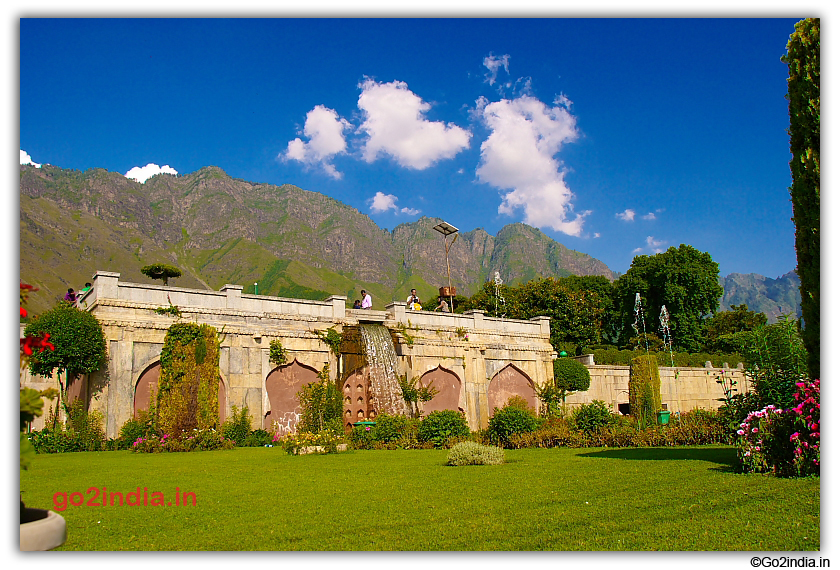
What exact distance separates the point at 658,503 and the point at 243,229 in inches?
7205

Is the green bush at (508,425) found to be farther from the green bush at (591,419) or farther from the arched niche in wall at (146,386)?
the arched niche in wall at (146,386)

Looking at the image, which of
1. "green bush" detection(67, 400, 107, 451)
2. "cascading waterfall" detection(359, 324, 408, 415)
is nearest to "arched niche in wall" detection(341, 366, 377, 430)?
"cascading waterfall" detection(359, 324, 408, 415)

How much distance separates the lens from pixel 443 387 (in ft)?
89.2

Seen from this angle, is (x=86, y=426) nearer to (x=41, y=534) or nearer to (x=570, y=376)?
(x=41, y=534)

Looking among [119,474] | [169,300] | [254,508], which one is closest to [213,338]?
[169,300]

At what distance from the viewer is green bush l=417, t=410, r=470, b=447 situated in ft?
59.7

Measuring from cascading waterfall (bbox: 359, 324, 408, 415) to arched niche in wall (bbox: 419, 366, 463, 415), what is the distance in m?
2.12

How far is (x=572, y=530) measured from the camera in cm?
589

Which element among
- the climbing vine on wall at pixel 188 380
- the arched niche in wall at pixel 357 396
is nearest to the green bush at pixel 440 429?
the arched niche in wall at pixel 357 396

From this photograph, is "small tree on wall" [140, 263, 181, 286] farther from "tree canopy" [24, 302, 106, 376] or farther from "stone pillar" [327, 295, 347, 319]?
"stone pillar" [327, 295, 347, 319]

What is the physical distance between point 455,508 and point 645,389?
2157 cm

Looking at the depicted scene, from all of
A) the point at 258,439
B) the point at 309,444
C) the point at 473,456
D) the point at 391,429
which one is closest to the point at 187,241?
the point at 258,439

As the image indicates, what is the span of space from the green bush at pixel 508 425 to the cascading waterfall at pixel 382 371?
258 inches

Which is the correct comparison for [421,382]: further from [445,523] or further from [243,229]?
[243,229]
